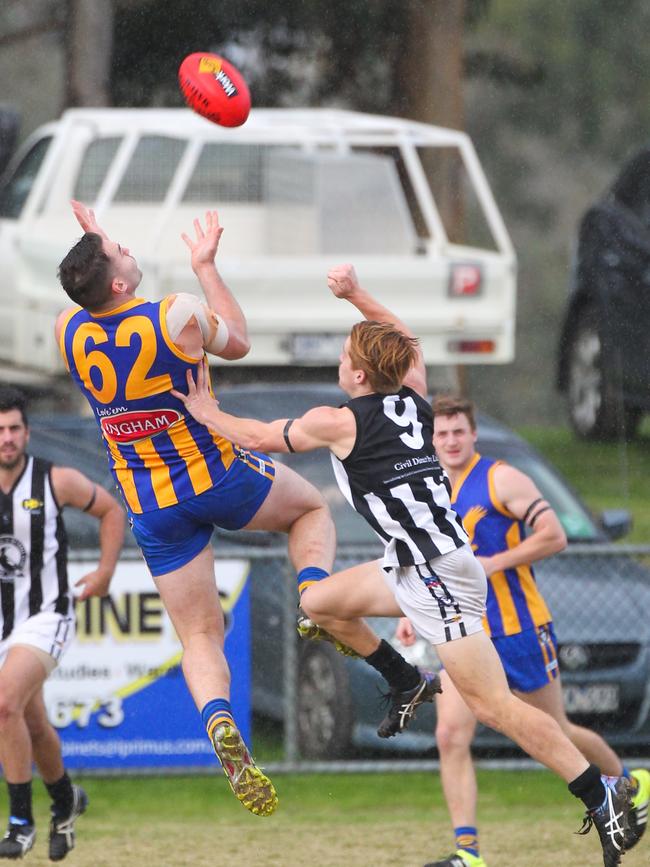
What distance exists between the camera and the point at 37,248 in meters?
14.7

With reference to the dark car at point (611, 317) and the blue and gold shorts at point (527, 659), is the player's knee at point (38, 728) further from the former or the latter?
the dark car at point (611, 317)

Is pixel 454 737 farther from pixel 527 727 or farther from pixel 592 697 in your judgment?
pixel 592 697

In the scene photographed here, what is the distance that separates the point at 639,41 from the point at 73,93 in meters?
12.7

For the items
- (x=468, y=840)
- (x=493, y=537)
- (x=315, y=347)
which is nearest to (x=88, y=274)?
(x=493, y=537)

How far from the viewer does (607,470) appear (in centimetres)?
1661

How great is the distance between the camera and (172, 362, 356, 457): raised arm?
669 cm

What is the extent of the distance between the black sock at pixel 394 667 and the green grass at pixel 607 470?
8.34 m

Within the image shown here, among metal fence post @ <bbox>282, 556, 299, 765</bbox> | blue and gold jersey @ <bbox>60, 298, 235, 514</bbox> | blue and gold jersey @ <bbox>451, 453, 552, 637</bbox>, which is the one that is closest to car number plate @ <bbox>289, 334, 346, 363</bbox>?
metal fence post @ <bbox>282, 556, 299, 765</bbox>

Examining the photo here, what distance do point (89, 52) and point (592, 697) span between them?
10644 mm

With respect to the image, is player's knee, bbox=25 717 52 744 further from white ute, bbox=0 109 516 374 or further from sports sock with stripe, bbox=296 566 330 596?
white ute, bbox=0 109 516 374

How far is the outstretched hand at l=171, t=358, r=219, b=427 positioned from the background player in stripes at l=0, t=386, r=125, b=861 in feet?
5.61

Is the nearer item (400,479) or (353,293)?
(400,479)

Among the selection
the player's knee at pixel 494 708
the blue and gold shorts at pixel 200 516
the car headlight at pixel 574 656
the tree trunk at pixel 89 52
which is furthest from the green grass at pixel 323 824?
the tree trunk at pixel 89 52

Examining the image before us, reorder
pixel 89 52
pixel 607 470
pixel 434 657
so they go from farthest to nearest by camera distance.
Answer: pixel 89 52 → pixel 607 470 → pixel 434 657
